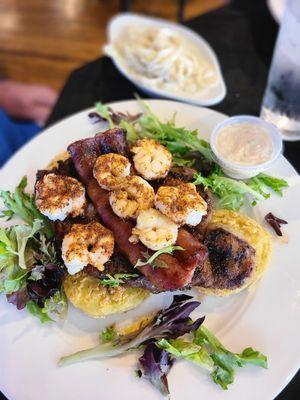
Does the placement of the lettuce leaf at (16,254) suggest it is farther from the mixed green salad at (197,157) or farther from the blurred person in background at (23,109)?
the blurred person in background at (23,109)

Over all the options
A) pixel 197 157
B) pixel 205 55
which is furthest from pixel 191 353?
pixel 205 55

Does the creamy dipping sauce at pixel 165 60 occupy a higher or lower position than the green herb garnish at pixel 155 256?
higher

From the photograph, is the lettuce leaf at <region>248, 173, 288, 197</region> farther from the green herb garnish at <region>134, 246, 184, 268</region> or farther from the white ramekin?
the green herb garnish at <region>134, 246, 184, 268</region>

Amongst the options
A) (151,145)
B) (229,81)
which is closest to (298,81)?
(229,81)

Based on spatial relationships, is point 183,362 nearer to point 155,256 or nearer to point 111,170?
point 155,256

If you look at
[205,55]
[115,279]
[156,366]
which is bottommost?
[156,366]

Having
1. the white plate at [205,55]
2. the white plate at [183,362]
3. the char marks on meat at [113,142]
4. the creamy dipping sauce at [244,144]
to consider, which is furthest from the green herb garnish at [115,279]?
the white plate at [205,55]
